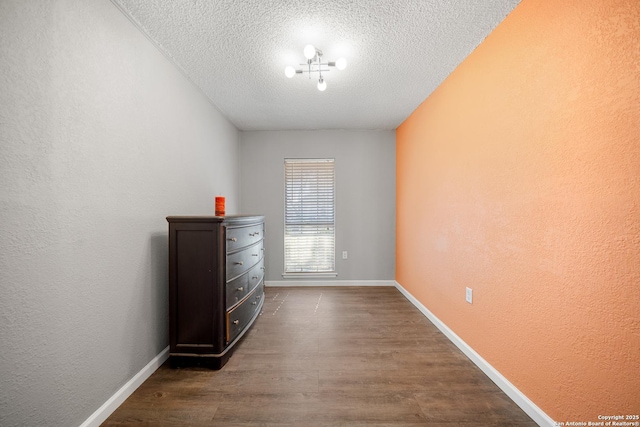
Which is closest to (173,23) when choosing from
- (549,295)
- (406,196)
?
(549,295)

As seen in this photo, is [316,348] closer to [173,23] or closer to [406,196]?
[406,196]

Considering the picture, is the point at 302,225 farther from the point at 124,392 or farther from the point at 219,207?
the point at 124,392

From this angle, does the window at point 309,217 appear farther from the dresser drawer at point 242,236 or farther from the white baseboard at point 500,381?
the white baseboard at point 500,381

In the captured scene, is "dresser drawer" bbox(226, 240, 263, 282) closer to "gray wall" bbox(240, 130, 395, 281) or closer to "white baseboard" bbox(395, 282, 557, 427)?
"gray wall" bbox(240, 130, 395, 281)

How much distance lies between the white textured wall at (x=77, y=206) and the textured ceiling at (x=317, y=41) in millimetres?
331

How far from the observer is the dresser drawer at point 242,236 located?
2.03m

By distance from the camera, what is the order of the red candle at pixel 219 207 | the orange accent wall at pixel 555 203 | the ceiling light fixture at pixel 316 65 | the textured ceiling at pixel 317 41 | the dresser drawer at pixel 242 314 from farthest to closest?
the red candle at pixel 219 207
the dresser drawer at pixel 242 314
the ceiling light fixture at pixel 316 65
the textured ceiling at pixel 317 41
the orange accent wall at pixel 555 203

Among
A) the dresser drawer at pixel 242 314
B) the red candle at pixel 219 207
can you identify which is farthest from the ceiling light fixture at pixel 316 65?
the dresser drawer at pixel 242 314

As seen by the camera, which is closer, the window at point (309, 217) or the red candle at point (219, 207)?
the red candle at point (219, 207)

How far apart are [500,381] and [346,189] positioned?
2.95 meters

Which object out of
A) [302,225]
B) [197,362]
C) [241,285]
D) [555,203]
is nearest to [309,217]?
[302,225]

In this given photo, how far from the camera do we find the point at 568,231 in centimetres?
124

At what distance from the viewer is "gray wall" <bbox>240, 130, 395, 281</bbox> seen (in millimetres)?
4055

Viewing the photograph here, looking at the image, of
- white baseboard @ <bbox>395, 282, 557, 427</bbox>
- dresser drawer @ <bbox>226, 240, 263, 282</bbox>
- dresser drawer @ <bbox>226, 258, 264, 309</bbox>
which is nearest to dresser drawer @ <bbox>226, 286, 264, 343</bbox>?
dresser drawer @ <bbox>226, 258, 264, 309</bbox>
